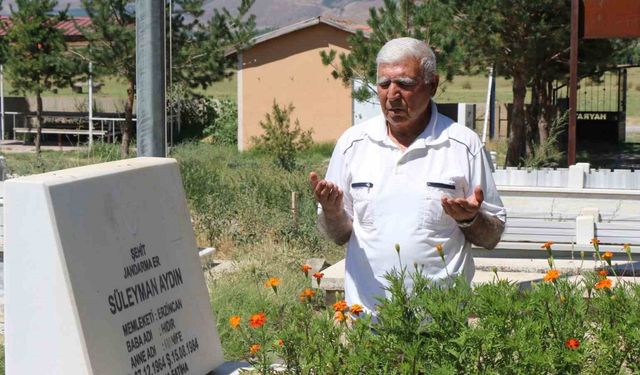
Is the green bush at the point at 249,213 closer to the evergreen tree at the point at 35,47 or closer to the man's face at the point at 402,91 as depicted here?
the man's face at the point at 402,91

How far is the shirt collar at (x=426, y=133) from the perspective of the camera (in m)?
3.96

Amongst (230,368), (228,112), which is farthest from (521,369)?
(228,112)

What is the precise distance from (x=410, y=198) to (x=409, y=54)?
1.68ft

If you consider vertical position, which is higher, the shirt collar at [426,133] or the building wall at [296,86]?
the building wall at [296,86]

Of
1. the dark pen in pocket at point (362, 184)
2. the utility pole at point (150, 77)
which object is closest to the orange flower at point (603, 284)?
the dark pen in pocket at point (362, 184)

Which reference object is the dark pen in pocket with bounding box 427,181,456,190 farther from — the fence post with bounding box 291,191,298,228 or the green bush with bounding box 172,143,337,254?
the fence post with bounding box 291,191,298,228

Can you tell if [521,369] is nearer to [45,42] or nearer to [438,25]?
[438,25]

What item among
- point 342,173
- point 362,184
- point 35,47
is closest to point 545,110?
point 35,47

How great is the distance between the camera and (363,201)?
13.1 feet

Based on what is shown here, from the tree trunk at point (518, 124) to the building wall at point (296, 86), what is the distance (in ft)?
26.9

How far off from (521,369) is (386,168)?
1019 millimetres

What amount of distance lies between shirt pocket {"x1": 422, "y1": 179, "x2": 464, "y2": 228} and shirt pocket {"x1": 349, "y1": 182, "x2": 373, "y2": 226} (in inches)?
8.1

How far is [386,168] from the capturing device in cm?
396

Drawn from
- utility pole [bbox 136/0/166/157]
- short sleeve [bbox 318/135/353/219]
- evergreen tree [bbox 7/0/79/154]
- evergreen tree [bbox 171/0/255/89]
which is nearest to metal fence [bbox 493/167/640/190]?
utility pole [bbox 136/0/166/157]
